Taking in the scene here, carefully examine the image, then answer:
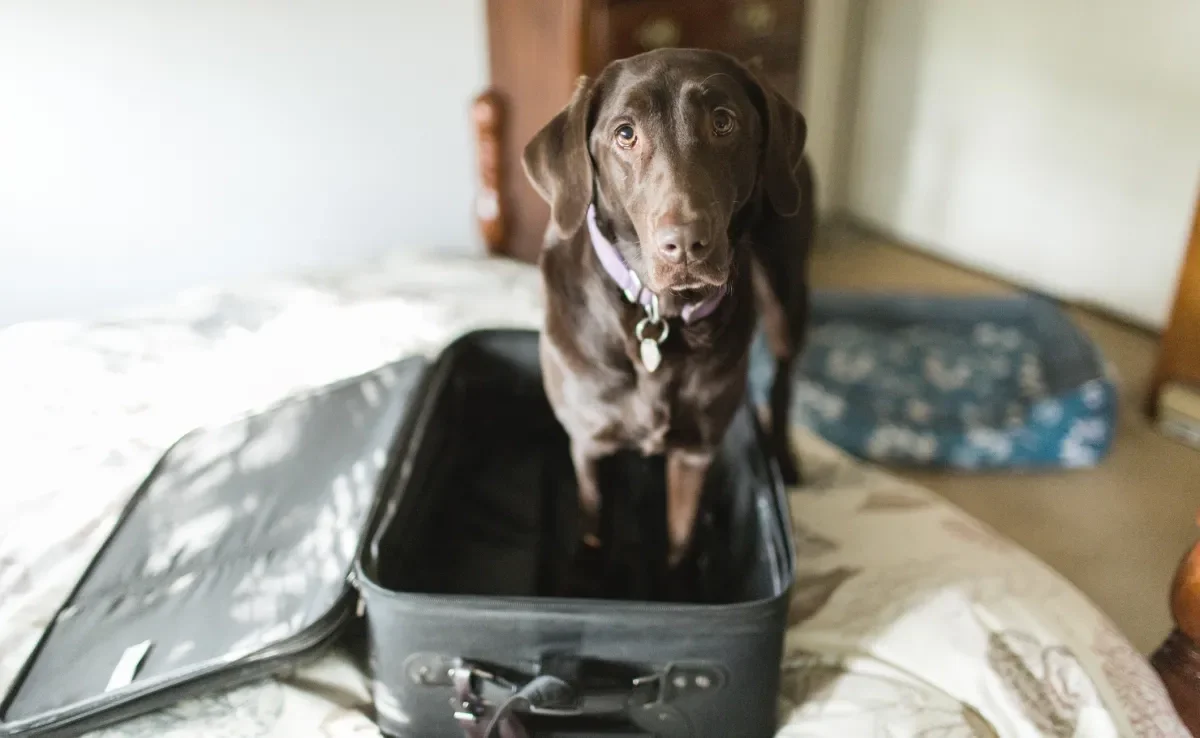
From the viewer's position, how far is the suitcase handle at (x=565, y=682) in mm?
981

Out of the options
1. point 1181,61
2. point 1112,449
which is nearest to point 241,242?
point 1112,449

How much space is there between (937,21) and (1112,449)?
3.93 ft

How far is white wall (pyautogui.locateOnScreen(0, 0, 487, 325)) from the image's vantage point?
168 cm

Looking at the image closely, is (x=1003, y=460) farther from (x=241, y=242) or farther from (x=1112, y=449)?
(x=241, y=242)

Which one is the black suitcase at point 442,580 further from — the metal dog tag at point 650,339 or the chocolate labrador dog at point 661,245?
the metal dog tag at point 650,339

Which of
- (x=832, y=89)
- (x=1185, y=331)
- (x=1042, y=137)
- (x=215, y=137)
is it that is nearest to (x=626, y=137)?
(x=215, y=137)

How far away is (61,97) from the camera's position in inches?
65.6

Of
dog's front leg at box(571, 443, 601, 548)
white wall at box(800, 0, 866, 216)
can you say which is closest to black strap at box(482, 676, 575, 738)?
dog's front leg at box(571, 443, 601, 548)

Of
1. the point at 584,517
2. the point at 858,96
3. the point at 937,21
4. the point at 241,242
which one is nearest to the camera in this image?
the point at 584,517

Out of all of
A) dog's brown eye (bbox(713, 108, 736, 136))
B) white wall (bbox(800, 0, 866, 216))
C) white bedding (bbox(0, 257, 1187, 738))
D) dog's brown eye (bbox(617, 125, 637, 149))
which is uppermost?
dog's brown eye (bbox(713, 108, 736, 136))

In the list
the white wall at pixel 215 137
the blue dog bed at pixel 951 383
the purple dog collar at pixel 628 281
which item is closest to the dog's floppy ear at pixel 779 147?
the purple dog collar at pixel 628 281

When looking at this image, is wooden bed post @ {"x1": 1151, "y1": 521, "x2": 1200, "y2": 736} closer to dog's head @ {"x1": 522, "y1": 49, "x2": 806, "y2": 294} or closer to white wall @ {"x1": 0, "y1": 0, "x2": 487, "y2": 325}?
dog's head @ {"x1": 522, "y1": 49, "x2": 806, "y2": 294}

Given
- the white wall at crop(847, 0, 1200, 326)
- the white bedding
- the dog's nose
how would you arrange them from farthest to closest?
the white wall at crop(847, 0, 1200, 326) < the white bedding < the dog's nose

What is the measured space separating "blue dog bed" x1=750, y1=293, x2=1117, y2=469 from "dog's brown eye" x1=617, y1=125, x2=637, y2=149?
0.74 m
